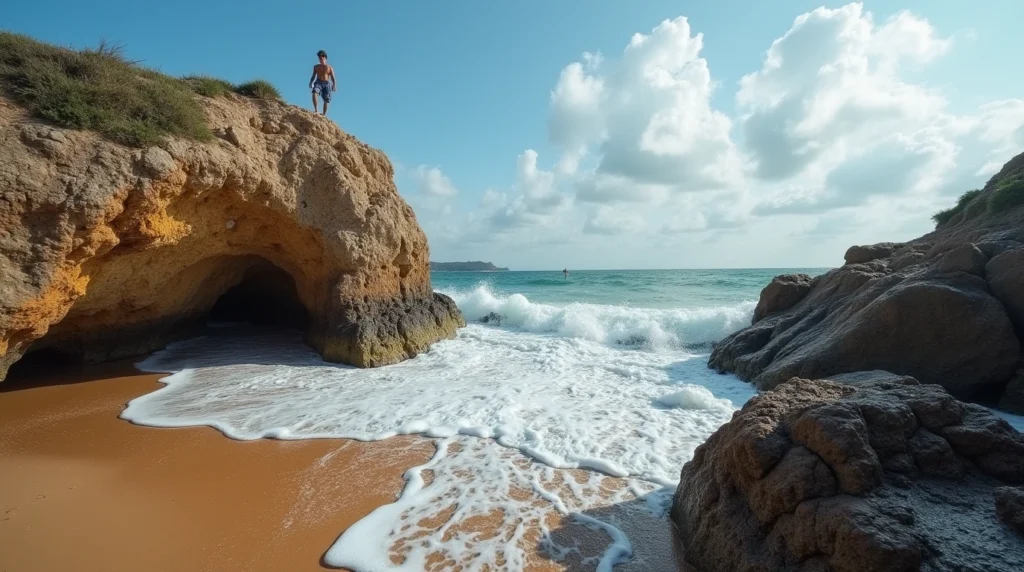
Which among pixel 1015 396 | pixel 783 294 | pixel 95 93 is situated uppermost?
pixel 95 93

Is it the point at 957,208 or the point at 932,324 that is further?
the point at 957,208

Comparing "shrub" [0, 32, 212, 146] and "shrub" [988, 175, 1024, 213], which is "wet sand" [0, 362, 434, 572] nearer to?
"shrub" [0, 32, 212, 146]

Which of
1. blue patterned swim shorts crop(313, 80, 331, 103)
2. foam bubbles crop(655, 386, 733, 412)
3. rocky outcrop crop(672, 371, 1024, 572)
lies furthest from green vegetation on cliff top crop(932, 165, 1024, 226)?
blue patterned swim shorts crop(313, 80, 331, 103)

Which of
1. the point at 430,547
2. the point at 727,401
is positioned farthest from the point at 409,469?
the point at 727,401

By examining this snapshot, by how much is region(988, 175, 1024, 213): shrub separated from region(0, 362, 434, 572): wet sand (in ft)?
36.1

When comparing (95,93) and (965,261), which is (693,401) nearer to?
(965,261)

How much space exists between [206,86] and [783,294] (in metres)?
13.1

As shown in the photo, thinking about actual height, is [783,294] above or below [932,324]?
above

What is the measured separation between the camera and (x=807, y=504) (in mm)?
2336

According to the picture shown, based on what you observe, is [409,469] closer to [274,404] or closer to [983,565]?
[274,404]

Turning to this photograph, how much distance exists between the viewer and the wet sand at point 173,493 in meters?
3.03

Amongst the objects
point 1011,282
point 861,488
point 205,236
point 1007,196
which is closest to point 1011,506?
point 861,488

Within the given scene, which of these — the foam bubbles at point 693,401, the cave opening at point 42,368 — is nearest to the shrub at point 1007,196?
the foam bubbles at point 693,401

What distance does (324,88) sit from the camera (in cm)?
1032
